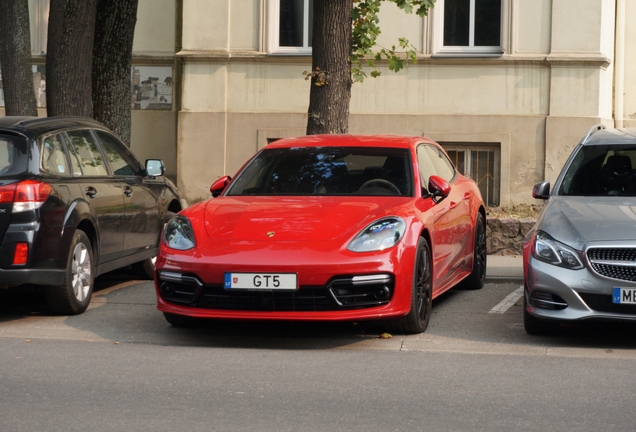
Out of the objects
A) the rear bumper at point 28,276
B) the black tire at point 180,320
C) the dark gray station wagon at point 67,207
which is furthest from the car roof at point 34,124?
the black tire at point 180,320

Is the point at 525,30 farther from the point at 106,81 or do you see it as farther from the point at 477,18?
the point at 106,81

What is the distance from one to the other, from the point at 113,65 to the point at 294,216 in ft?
23.1

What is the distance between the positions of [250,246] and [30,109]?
7.01 meters

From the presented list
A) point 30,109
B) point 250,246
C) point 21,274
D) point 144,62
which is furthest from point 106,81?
point 250,246

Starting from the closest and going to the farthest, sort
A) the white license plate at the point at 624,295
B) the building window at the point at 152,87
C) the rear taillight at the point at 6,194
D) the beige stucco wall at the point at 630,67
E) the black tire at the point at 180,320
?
the white license plate at the point at 624,295 → the black tire at the point at 180,320 → the rear taillight at the point at 6,194 → the beige stucco wall at the point at 630,67 → the building window at the point at 152,87

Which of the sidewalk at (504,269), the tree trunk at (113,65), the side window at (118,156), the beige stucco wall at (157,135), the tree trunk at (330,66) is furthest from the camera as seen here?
the beige stucco wall at (157,135)

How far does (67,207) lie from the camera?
8.80m

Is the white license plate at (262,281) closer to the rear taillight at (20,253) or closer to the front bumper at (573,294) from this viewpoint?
the front bumper at (573,294)

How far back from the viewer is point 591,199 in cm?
854

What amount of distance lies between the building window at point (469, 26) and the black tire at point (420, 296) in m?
10.0

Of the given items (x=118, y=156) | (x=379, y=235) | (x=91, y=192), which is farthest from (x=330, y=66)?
(x=379, y=235)

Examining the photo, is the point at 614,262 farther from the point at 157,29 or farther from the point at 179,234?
the point at 157,29

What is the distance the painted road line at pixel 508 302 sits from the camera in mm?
9445

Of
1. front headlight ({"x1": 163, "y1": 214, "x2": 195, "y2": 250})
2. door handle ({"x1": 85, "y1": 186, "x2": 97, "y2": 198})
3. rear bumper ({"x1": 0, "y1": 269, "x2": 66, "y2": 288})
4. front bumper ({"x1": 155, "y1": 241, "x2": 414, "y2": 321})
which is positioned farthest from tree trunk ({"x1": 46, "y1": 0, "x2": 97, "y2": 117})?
front bumper ({"x1": 155, "y1": 241, "x2": 414, "y2": 321})
